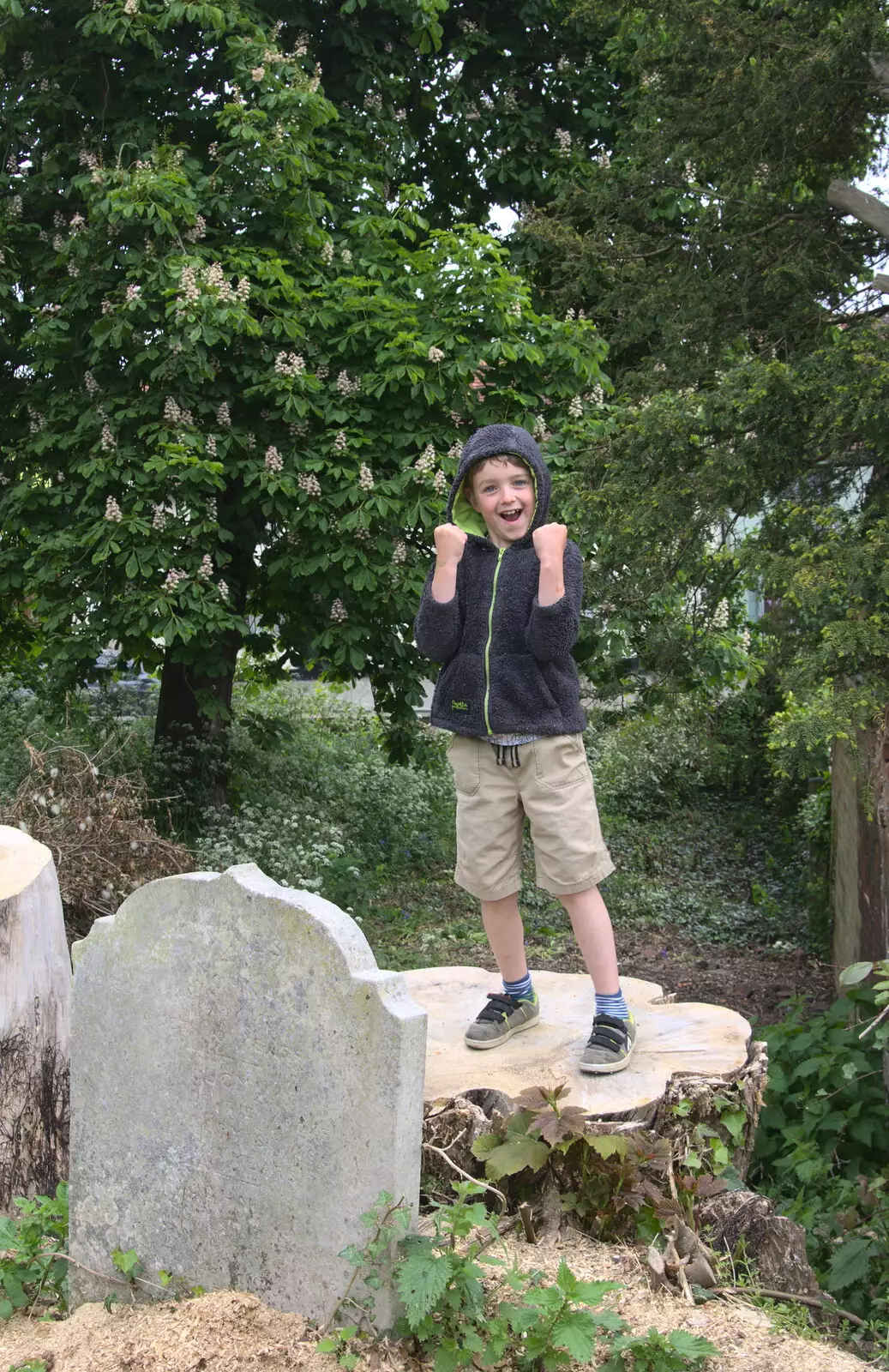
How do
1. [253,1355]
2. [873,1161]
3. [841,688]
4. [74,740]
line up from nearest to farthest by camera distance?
[253,1355]
[841,688]
[873,1161]
[74,740]

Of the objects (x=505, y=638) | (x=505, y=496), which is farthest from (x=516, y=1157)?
(x=505, y=496)

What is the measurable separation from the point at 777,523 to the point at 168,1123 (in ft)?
10.4

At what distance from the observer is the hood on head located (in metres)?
3.50

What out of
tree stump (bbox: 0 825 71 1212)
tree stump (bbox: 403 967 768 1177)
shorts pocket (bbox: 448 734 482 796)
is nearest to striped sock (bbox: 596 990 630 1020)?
tree stump (bbox: 403 967 768 1177)

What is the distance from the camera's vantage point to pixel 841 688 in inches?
172

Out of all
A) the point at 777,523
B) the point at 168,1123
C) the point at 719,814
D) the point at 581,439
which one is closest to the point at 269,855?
the point at 581,439

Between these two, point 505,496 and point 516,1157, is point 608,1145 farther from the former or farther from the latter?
point 505,496

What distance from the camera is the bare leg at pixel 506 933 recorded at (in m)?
3.64

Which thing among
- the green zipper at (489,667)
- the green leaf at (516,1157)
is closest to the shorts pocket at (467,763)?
the green zipper at (489,667)

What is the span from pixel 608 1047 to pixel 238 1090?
47.8 inches

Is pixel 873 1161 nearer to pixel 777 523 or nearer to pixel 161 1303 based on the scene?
pixel 777 523

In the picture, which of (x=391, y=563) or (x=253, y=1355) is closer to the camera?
(x=253, y=1355)

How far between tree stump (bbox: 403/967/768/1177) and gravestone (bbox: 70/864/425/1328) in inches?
29.6

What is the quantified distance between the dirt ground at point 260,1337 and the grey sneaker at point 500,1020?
0.79m
